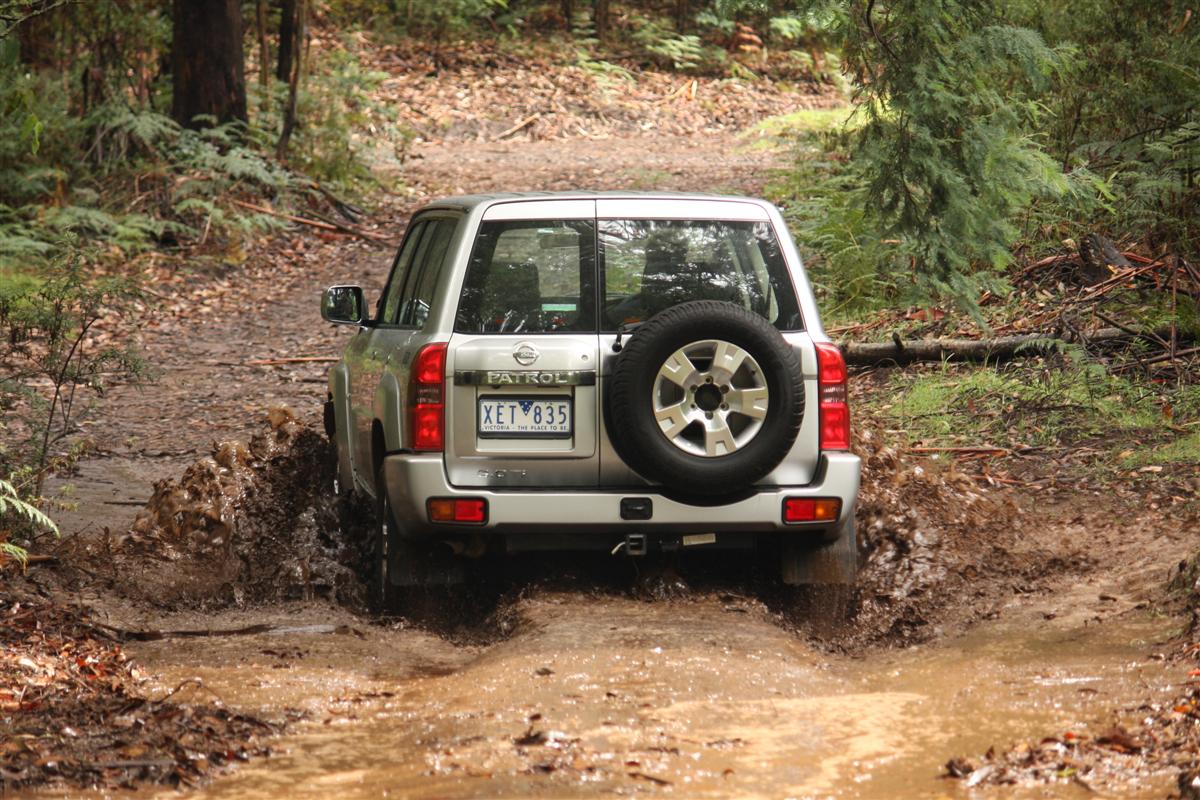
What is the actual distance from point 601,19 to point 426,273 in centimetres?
2615

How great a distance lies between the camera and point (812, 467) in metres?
6.05

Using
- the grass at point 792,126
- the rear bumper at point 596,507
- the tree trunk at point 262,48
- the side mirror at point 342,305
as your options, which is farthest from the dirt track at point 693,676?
the grass at point 792,126

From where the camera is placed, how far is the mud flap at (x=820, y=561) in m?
6.32

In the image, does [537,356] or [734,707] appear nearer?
[734,707]

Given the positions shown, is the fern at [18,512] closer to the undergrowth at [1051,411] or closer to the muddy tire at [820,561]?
the muddy tire at [820,561]

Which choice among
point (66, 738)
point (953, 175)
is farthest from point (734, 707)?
point (953, 175)

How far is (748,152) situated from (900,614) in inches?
684

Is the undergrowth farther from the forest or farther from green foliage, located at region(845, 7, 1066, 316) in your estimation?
green foliage, located at region(845, 7, 1066, 316)

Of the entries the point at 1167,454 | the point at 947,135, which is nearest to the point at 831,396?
the point at 1167,454

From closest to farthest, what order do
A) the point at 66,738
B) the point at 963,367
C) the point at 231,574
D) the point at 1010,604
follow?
the point at 66,738
the point at 1010,604
the point at 231,574
the point at 963,367

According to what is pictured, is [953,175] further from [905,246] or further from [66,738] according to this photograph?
[66,738]

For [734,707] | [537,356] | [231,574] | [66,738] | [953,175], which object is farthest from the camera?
[953,175]

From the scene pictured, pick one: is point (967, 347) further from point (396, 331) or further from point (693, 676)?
point (693, 676)

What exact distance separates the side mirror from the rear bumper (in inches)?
61.0
